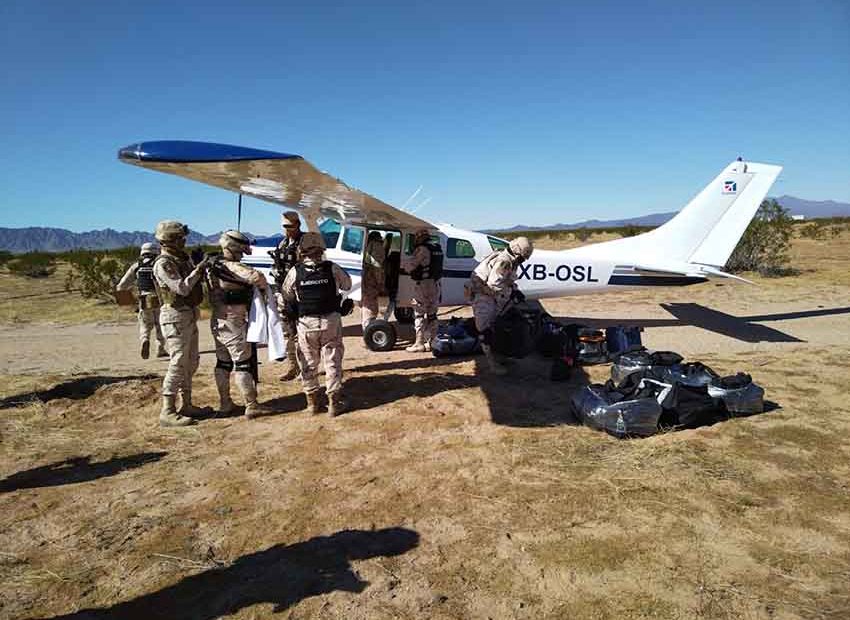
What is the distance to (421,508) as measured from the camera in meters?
3.30

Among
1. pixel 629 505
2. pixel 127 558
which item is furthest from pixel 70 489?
pixel 629 505

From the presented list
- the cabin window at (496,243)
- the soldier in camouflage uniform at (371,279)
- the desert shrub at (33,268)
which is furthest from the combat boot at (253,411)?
the desert shrub at (33,268)

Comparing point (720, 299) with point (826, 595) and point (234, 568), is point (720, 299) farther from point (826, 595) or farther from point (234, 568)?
point (234, 568)

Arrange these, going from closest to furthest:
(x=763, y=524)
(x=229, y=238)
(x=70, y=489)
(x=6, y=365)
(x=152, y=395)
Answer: (x=763, y=524), (x=70, y=489), (x=229, y=238), (x=152, y=395), (x=6, y=365)

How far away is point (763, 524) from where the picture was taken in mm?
2990

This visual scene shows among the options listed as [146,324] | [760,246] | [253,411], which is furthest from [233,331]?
[760,246]

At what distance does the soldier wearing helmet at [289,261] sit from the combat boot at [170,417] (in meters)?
1.59

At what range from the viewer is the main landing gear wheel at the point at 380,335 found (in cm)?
804

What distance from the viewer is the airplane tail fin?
8859 millimetres

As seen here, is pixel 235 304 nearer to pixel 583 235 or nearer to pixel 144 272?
pixel 144 272

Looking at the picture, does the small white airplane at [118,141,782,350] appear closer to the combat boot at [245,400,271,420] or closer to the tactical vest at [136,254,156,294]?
the tactical vest at [136,254,156,294]

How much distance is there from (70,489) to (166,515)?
1.06m

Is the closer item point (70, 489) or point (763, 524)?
point (763, 524)

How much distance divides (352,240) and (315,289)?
400 cm
